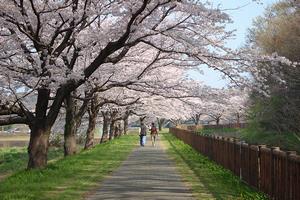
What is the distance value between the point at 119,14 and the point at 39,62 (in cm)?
267

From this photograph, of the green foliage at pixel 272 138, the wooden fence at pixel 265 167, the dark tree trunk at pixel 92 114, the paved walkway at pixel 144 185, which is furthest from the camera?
the dark tree trunk at pixel 92 114

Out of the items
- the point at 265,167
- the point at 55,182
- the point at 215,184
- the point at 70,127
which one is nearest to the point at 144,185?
the point at 215,184

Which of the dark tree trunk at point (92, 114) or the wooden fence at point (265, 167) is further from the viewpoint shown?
the dark tree trunk at point (92, 114)

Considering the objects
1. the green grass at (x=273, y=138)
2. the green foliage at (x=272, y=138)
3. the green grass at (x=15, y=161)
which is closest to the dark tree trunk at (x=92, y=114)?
the green grass at (x=15, y=161)

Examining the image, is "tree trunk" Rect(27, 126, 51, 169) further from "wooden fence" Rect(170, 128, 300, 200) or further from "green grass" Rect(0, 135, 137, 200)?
"wooden fence" Rect(170, 128, 300, 200)

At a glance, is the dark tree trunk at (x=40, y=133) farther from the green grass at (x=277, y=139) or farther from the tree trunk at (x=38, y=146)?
the green grass at (x=277, y=139)

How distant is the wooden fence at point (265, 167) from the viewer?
8.56m

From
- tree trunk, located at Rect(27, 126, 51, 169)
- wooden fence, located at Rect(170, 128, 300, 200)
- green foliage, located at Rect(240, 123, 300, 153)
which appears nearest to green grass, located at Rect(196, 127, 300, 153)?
green foliage, located at Rect(240, 123, 300, 153)

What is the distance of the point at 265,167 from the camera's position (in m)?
10.6

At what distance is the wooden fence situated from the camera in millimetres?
8562

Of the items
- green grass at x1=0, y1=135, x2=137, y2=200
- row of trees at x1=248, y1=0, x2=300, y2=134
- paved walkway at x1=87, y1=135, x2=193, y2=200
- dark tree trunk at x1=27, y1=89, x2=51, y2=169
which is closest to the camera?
paved walkway at x1=87, y1=135, x2=193, y2=200

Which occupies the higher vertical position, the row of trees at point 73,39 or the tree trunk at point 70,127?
the row of trees at point 73,39

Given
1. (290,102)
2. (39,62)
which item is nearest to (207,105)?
(290,102)

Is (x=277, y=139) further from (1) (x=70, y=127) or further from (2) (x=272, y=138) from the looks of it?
(1) (x=70, y=127)
